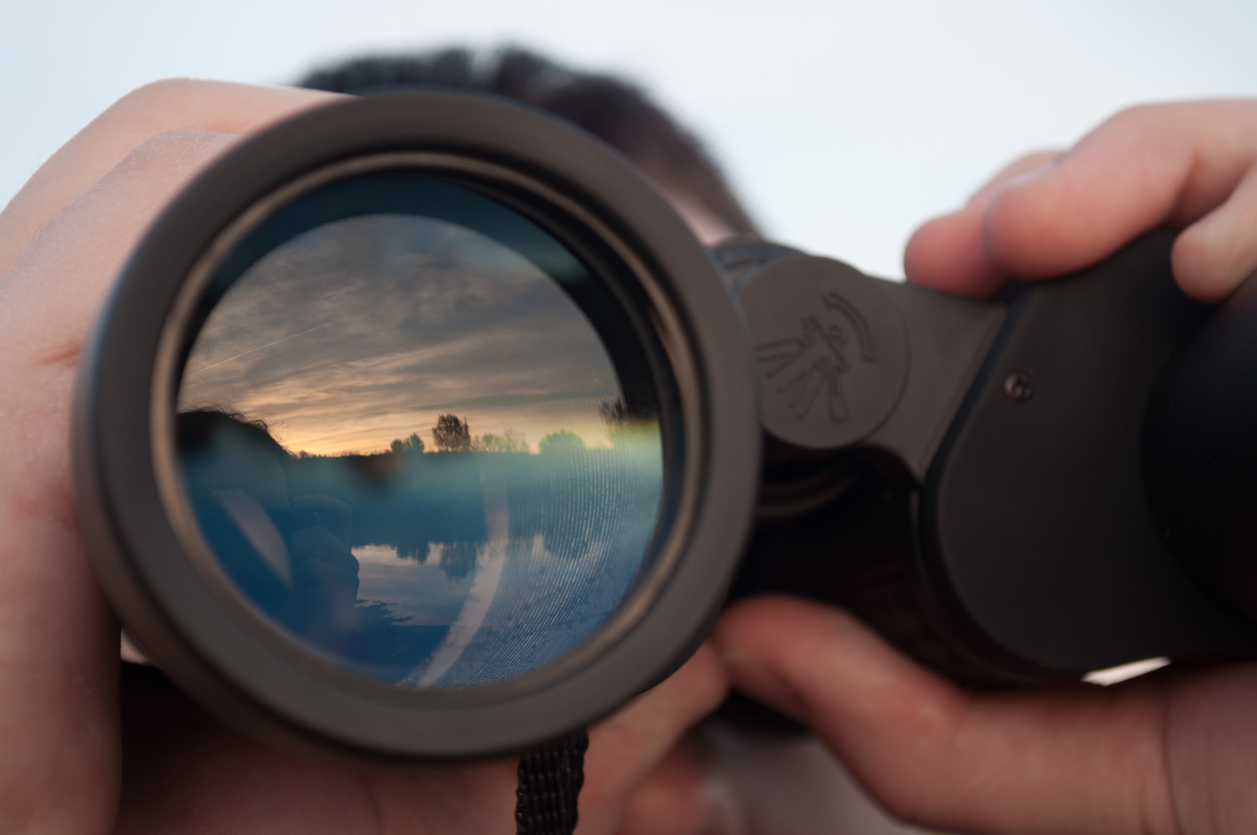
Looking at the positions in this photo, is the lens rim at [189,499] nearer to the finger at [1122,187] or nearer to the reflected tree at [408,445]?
the reflected tree at [408,445]

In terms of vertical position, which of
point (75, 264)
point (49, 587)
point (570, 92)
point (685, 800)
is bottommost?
point (685, 800)

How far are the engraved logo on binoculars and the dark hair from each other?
Result: 596 millimetres

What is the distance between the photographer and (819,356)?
20.6 inches

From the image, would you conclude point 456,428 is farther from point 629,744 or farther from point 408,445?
point 629,744

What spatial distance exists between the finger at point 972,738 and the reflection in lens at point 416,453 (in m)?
0.29

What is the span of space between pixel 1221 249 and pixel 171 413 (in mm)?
620

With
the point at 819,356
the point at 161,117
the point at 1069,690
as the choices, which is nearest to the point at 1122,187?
the point at 819,356

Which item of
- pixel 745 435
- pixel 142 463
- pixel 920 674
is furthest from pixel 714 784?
pixel 142 463

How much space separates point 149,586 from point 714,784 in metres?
0.70

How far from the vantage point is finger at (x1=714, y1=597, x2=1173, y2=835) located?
0.57m

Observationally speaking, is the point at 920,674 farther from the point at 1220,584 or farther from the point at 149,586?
the point at 149,586

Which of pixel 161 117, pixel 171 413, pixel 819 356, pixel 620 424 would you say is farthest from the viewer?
pixel 161 117

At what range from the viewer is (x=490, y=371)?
1.22 ft

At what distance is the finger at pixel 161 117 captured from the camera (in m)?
0.61
